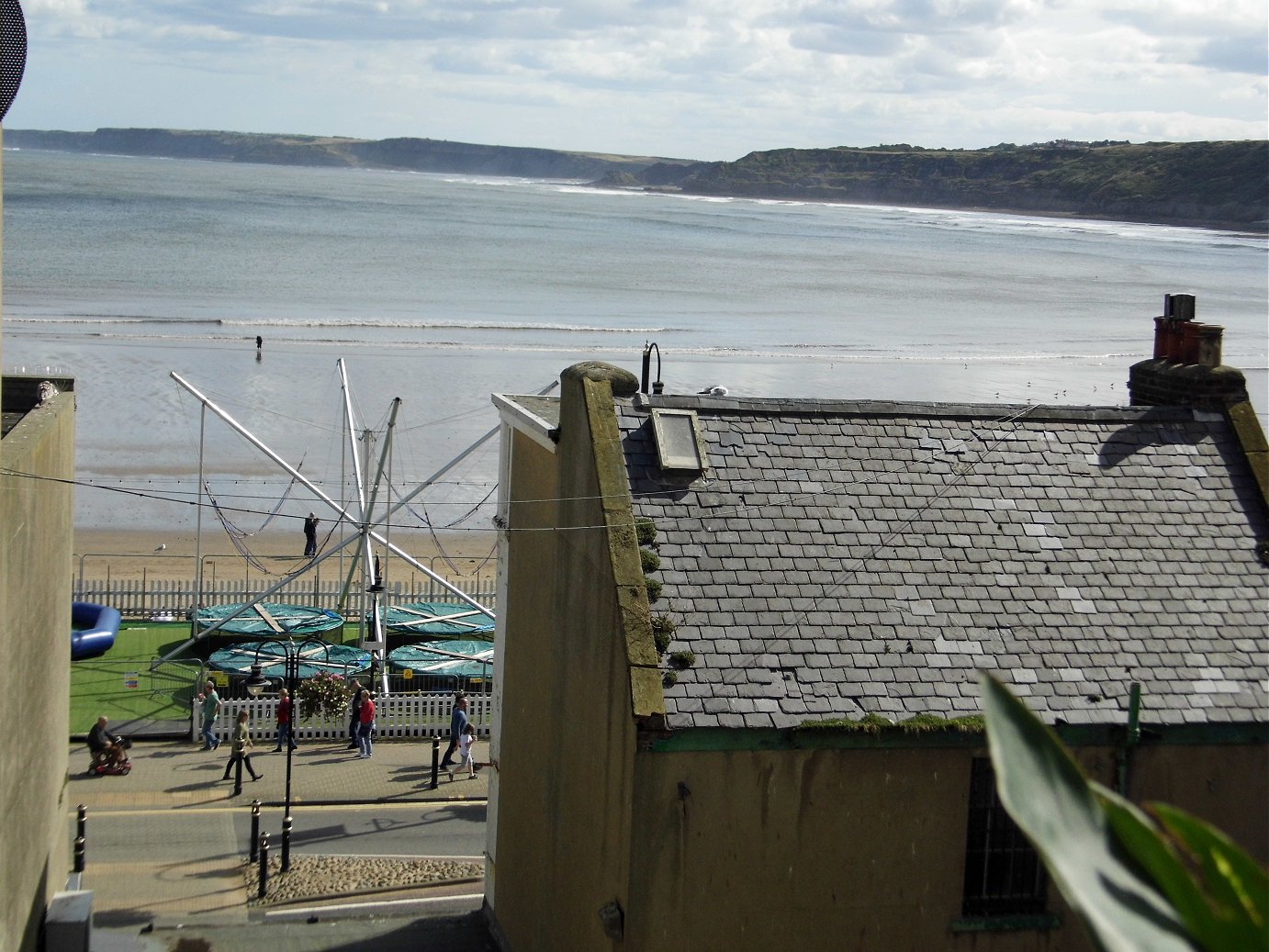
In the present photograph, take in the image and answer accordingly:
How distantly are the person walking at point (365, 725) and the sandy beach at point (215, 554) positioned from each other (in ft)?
25.7

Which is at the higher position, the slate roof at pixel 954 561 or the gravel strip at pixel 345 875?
the slate roof at pixel 954 561

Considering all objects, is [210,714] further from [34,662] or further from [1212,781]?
[1212,781]

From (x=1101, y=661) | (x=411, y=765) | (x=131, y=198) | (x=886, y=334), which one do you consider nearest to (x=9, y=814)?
(x=1101, y=661)

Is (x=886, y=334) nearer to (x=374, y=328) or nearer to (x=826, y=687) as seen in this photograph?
(x=374, y=328)

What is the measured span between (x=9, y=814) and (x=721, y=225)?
178860mm

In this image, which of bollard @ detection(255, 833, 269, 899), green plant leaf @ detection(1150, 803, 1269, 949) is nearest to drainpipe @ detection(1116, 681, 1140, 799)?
green plant leaf @ detection(1150, 803, 1269, 949)

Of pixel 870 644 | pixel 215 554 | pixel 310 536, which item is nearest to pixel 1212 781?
pixel 870 644

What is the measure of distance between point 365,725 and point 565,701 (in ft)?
33.6

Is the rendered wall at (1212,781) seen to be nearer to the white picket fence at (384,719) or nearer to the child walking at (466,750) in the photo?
the child walking at (466,750)

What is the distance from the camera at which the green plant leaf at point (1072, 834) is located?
2.87 meters

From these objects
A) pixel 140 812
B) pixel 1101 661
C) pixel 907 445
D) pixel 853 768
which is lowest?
pixel 140 812

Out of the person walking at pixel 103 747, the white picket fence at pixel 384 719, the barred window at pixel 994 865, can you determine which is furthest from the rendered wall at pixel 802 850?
the white picket fence at pixel 384 719

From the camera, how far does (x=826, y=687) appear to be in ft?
29.3

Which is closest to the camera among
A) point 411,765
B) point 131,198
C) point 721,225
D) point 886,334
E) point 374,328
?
point 411,765
